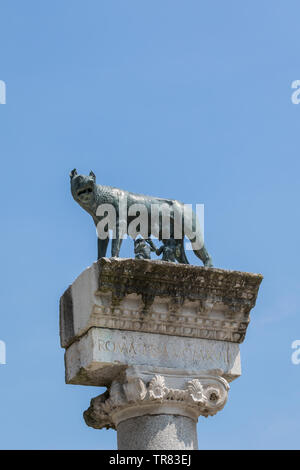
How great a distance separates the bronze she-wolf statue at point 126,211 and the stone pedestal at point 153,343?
742 millimetres

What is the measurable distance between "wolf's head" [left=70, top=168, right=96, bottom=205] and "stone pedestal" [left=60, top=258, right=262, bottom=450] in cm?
120

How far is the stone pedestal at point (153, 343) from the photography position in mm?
12961

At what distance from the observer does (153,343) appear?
524 inches

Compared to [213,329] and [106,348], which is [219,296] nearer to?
[213,329]

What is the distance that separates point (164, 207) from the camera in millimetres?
14578

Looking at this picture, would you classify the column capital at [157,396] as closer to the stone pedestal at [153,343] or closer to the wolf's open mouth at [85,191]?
the stone pedestal at [153,343]

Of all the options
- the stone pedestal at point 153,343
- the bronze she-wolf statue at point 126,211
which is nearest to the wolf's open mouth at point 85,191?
the bronze she-wolf statue at point 126,211

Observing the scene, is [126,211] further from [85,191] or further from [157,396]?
[157,396]

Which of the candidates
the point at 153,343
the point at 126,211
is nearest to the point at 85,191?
the point at 126,211

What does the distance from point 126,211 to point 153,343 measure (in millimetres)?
1990

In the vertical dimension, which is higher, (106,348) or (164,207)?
(164,207)
